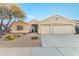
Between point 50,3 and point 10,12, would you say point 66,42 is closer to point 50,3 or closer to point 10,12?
point 50,3

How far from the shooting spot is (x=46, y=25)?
483 cm

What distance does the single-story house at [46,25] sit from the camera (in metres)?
4.74

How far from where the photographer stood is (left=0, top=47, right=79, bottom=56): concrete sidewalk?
15.2 ft

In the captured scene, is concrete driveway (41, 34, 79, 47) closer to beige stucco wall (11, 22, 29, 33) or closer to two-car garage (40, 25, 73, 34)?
two-car garage (40, 25, 73, 34)

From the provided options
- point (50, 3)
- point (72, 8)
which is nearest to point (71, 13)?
point (72, 8)

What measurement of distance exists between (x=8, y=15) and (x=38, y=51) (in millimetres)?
975

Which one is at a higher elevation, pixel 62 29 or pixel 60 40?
pixel 62 29

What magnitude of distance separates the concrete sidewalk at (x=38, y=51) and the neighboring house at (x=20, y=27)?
377 mm

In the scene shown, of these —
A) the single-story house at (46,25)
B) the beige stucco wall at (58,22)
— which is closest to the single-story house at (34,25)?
the single-story house at (46,25)

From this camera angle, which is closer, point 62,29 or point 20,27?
point 20,27

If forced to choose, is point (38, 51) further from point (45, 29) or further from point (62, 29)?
point (62, 29)

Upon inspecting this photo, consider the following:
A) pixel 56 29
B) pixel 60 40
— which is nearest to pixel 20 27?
pixel 56 29

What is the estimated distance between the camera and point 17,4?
4699mm

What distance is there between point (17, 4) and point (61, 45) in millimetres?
1249
